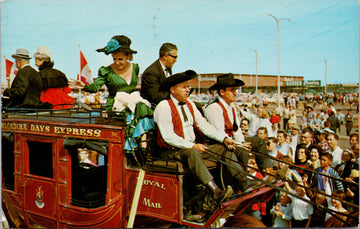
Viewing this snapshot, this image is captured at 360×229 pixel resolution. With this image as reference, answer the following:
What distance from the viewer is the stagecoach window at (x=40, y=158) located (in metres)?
3.57

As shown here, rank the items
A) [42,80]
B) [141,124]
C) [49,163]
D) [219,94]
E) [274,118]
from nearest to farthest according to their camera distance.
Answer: [141,124] → [219,94] → [49,163] → [42,80] → [274,118]

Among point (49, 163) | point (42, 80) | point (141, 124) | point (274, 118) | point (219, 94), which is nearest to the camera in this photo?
point (141, 124)

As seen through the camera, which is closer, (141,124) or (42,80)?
(141,124)

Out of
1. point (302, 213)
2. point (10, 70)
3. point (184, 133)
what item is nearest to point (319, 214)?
point (302, 213)

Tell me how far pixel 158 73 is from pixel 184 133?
65 cm

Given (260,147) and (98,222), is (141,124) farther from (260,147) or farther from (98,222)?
(260,147)

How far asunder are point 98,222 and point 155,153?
2.61ft

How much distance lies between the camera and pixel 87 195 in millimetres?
3857

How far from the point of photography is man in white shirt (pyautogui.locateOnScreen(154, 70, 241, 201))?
2.73m

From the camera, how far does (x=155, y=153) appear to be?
3.10 metres

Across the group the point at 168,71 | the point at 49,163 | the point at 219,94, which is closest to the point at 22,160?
the point at 49,163

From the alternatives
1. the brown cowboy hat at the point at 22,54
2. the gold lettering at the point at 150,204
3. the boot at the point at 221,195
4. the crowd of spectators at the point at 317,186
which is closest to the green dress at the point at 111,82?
the brown cowboy hat at the point at 22,54

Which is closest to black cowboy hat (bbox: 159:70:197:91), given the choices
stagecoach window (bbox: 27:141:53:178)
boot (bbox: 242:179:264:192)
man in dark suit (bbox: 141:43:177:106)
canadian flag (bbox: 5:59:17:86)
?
man in dark suit (bbox: 141:43:177:106)

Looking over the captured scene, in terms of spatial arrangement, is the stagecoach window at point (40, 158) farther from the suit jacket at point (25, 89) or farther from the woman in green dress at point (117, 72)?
the woman in green dress at point (117, 72)
